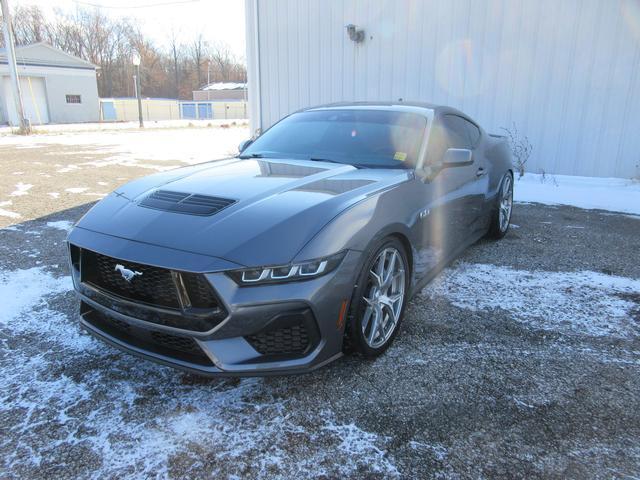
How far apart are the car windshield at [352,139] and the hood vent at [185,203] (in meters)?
1.14

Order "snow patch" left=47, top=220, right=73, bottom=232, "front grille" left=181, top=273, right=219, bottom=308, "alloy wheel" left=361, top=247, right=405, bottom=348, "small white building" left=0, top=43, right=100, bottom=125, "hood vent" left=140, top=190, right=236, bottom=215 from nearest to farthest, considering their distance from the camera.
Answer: "front grille" left=181, top=273, right=219, bottom=308, "hood vent" left=140, top=190, right=236, bottom=215, "alloy wheel" left=361, top=247, right=405, bottom=348, "snow patch" left=47, top=220, right=73, bottom=232, "small white building" left=0, top=43, right=100, bottom=125

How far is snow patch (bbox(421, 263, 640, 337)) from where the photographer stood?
3166 millimetres

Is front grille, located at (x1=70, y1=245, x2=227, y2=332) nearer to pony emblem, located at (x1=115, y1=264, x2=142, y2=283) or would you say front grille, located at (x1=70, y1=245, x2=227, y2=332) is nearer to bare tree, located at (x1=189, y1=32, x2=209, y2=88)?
pony emblem, located at (x1=115, y1=264, x2=142, y2=283)

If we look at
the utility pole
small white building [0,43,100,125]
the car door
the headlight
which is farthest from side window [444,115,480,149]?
small white building [0,43,100,125]

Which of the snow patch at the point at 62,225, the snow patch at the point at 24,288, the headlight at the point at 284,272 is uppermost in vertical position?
the headlight at the point at 284,272

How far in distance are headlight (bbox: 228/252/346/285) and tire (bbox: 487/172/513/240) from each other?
10.2 feet

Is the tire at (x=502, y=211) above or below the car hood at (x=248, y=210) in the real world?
below

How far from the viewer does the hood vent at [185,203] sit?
239 cm

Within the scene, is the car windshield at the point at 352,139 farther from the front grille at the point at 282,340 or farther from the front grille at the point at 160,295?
the front grille at the point at 160,295

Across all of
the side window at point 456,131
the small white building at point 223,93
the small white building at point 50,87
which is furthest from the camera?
the small white building at point 223,93

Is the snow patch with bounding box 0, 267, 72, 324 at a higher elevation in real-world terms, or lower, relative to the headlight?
lower

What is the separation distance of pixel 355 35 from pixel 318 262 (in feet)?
28.6

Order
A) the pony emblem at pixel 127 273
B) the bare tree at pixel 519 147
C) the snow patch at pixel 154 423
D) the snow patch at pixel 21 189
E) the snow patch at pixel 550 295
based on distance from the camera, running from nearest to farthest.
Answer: the snow patch at pixel 154 423, the pony emblem at pixel 127 273, the snow patch at pixel 550 295, the snow patch at pixel 21 189, the bare tree at pixel 519 147

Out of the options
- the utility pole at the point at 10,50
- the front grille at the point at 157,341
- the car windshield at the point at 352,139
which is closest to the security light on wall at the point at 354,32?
the car windshield at the point at 352,139
